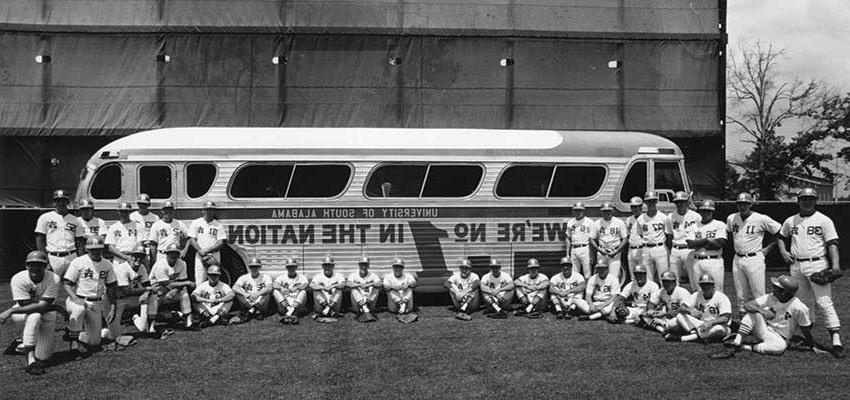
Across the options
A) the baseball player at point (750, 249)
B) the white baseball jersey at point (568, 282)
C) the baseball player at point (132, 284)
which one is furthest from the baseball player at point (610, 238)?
the baseball player at point (132, 284)

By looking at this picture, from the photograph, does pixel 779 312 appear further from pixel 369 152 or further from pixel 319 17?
pixel 319 17

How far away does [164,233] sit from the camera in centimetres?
951

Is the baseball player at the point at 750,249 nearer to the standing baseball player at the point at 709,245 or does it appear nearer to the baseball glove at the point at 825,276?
the standing baseball player at the point at 709,245

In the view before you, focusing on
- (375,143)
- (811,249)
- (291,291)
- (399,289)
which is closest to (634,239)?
(811,249)

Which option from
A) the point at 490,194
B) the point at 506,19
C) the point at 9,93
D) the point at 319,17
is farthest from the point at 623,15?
the point at 9,93

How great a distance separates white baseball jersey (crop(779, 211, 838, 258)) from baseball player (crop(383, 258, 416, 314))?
206 inches

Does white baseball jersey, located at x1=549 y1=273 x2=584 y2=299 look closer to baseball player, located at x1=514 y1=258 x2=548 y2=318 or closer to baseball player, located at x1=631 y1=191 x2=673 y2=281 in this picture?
baseball player, located at x1=514 y1=258 x2=548 y2=318

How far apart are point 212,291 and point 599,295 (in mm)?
5750

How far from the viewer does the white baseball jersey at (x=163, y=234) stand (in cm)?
948

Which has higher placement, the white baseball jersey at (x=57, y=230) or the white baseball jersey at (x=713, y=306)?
the white baseball jersey at (x=57, y=230)

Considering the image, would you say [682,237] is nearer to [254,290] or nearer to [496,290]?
[496,290]

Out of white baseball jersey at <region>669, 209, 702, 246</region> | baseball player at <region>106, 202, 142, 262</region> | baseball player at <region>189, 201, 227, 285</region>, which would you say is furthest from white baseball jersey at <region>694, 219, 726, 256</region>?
baseball player at <region>106, 202, 142, 262</region>

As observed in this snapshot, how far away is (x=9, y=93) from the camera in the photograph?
52.7ft

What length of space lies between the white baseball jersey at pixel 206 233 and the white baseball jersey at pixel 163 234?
0.23m
